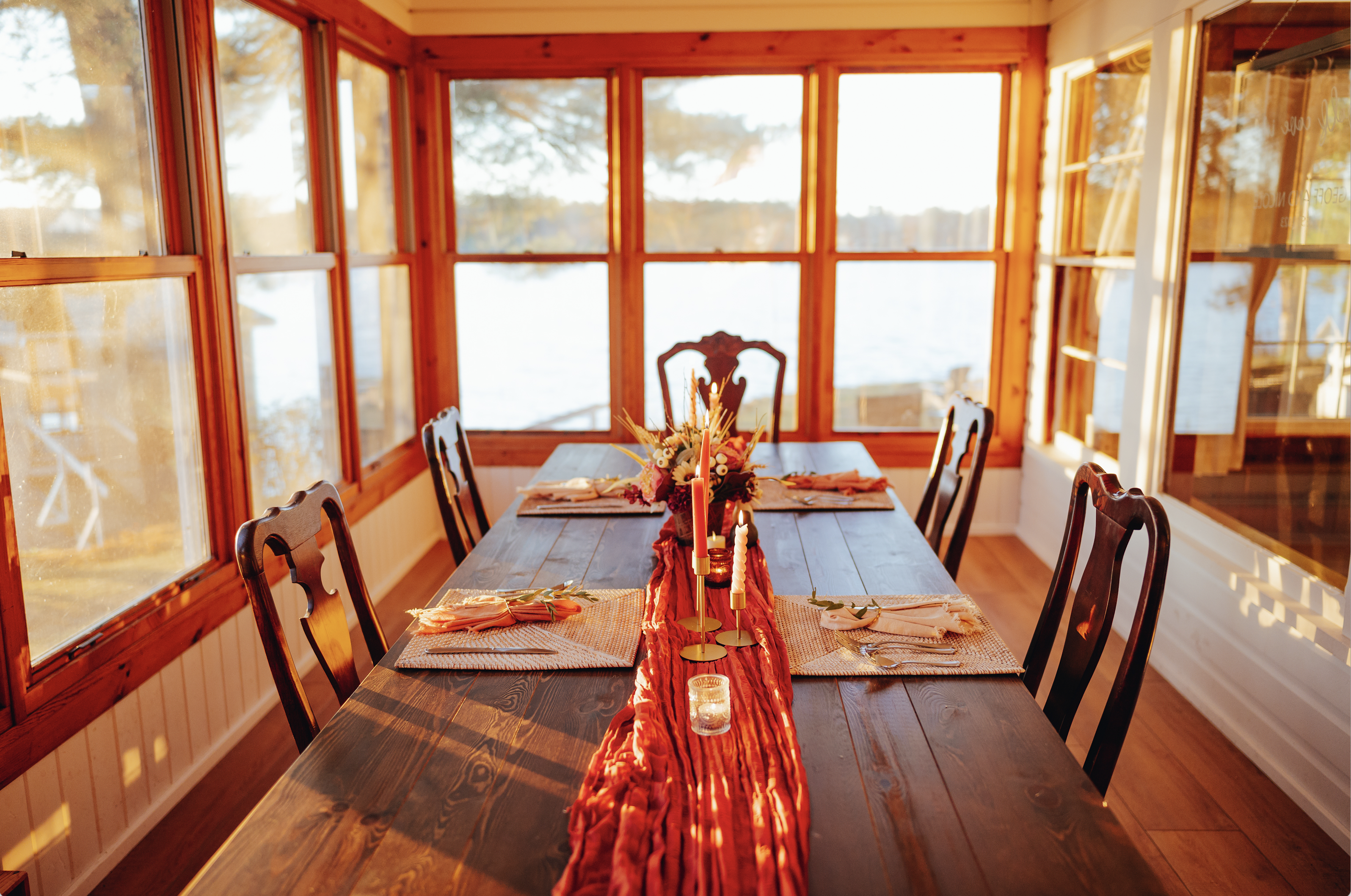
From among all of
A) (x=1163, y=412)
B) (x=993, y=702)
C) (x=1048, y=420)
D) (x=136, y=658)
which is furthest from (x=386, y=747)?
(x=1048, y=420)

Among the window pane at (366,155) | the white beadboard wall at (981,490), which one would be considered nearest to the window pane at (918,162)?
the white beadboard wall at (981,490)

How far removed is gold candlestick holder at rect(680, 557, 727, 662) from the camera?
5.46ft

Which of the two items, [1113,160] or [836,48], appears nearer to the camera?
[1113,160]

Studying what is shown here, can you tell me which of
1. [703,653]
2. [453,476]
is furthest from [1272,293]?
[453,476]

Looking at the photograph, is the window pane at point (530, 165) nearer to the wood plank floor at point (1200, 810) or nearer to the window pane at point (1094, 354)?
the window pane at point (1094, 354)

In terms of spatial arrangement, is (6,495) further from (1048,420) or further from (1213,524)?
(1048,420)

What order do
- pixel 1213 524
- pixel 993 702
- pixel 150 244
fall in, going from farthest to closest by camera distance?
pixel 1213 524
pixel 150 244
pixel 993 702

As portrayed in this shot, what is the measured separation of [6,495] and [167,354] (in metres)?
0.70

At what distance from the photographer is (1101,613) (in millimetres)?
1689

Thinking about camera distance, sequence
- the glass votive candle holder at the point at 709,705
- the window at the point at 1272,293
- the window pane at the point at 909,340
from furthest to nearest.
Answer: the window pane at the point at 909,340 → the window at the point at 1272,293 → the glass votive candle holder at the point at 709,705

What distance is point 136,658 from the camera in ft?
7.72

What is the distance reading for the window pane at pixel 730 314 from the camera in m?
4.75

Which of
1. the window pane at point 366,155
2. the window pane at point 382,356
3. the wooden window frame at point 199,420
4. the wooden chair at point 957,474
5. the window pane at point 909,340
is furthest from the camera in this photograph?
the window pane at point 909,340

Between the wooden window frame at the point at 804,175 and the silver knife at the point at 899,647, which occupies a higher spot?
the wooden window frame at the point at 804,175
